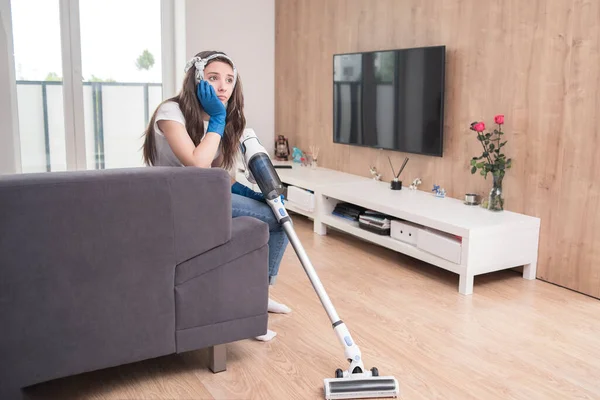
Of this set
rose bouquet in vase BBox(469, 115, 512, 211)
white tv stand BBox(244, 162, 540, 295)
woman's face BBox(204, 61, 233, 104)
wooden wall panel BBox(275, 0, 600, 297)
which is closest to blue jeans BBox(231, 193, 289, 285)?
woman's face BBox(204, 61, 233, 104)

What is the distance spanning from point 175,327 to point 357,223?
2.26 metres

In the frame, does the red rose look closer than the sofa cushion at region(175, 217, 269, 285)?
No

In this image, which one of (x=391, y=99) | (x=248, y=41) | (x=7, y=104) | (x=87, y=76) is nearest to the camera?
(x=391, y=99)

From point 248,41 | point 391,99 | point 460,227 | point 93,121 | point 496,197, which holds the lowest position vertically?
point 460,227

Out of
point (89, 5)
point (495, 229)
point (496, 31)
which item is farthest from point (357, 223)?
point (89, 5)

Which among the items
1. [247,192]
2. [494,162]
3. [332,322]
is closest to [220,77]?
[247,192]

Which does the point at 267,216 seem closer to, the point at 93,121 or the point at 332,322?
the point at 332,322

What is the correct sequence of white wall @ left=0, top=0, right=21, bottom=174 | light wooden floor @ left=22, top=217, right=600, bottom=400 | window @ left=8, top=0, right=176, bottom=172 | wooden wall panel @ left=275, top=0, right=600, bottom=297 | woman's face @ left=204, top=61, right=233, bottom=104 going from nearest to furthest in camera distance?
light wooden floor @ left=22, top=217, right=600, bottom=400 → woman's face @ left=204, top=61, right=233, bottom=104 → wooden wall panel @ left=275, top=0, right=600, bottom=297 → white wall @ left=0, top=0, right=21, bottom=174 → window @ left=8, top=0, right=176, bottom=172

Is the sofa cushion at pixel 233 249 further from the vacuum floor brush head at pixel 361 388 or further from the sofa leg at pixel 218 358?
the vacuum floor brush head at pixel 361 388

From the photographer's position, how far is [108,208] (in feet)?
6.08

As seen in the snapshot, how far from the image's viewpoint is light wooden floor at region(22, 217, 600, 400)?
7.04 ft

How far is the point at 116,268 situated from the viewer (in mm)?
1905

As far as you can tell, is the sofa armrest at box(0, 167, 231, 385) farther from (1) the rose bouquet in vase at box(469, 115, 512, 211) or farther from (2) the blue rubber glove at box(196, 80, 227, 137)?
(1) the rose bouquet in vase at box(469, 115, 512, 211)

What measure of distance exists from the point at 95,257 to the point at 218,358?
0.64m
